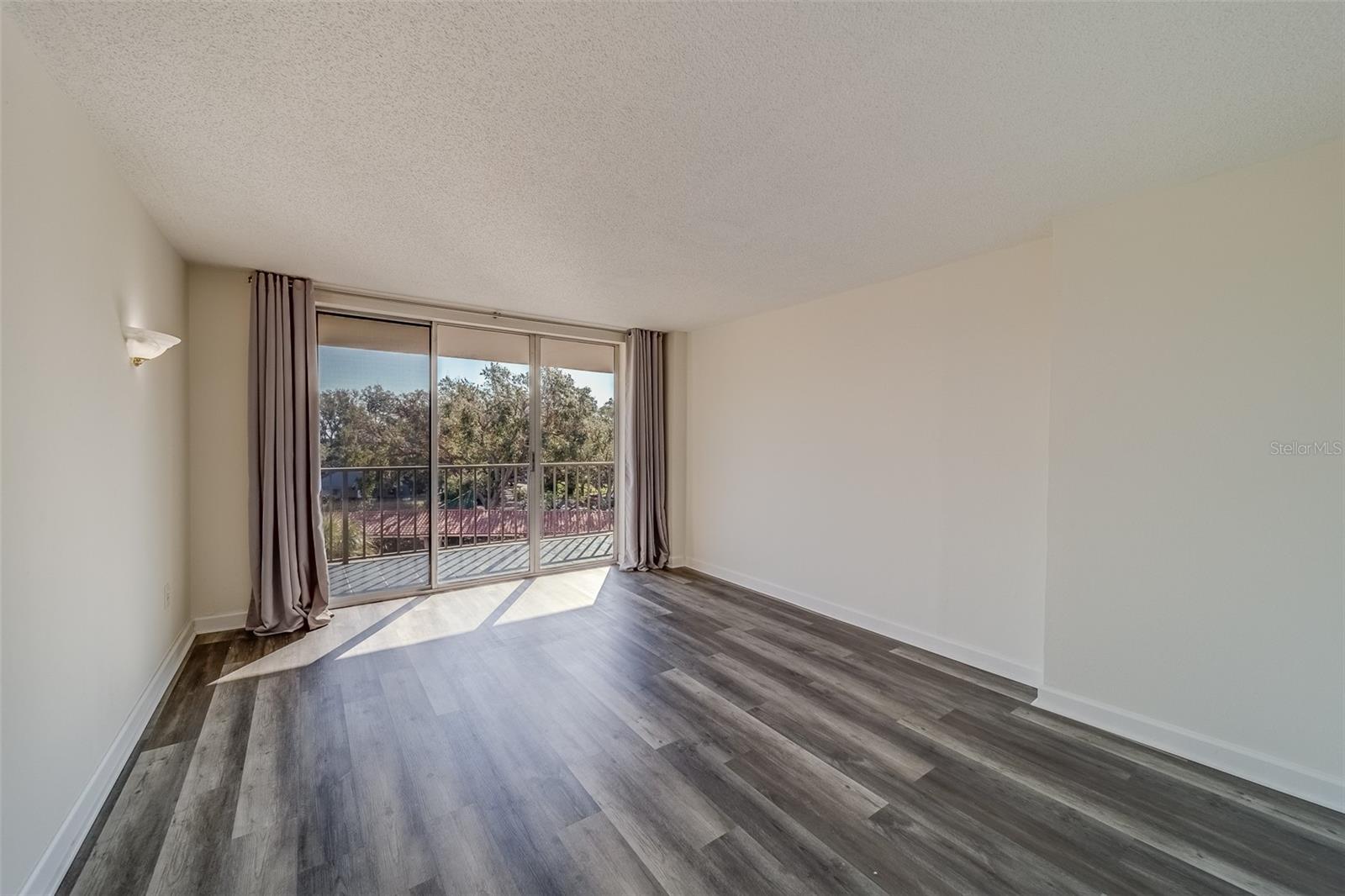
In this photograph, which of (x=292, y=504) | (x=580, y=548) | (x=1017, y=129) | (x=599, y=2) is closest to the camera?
(x=599, y=2)

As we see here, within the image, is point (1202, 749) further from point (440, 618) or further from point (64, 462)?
point (64, 462)

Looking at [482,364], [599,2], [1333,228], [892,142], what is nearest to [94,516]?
[599,2]

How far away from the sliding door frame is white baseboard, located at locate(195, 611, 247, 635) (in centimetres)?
55

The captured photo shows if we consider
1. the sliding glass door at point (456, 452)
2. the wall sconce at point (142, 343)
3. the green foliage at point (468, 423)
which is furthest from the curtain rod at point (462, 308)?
the wall sconce at point (142, 343)

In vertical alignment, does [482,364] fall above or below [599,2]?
below

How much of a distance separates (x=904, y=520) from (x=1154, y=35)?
2.56m

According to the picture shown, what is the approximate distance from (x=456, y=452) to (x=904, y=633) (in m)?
3.79

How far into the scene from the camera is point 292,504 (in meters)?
3.48

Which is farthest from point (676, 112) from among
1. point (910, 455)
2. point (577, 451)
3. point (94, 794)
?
point (577, 451)

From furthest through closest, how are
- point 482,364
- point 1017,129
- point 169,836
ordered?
point 482,364 → point 1017,129 → point 169,836

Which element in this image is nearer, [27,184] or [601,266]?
[27,184]

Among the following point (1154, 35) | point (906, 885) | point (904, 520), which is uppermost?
point (1154, 35)

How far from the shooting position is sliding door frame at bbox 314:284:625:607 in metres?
3.88

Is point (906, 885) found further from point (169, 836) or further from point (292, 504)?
point (292, 504)
